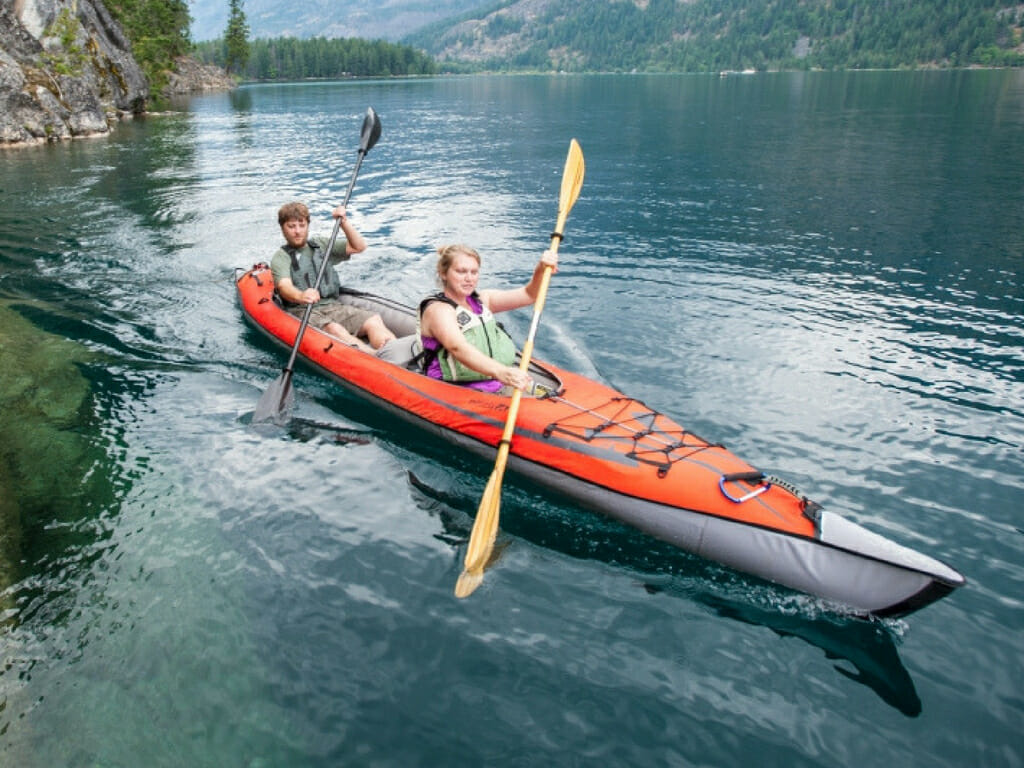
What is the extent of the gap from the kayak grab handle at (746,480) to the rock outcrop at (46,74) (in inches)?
1261

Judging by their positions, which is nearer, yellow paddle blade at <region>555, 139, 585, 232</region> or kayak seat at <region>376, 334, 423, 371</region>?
kayak seat at <region>376, 334, 423, 371</region>

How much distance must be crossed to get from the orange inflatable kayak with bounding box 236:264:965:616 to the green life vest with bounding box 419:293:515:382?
0.59 ft

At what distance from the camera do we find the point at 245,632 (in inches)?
183

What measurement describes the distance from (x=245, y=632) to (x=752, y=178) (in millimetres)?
19357

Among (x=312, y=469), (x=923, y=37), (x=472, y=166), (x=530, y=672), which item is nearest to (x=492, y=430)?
(x=312, y=469)

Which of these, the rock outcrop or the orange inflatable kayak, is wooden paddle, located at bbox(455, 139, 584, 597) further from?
the rock outcrop

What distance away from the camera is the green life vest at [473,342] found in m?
6.23

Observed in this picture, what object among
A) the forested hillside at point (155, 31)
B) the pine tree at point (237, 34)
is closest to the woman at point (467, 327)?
the forested hillside at point (155, 31)

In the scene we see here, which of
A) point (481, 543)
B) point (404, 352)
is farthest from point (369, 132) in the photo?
point (481, 543)

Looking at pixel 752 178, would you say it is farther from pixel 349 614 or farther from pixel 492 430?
pixel 349 614

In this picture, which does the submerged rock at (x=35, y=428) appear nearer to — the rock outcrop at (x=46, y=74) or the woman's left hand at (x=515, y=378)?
the woman's left hand at (x=515, y=378)

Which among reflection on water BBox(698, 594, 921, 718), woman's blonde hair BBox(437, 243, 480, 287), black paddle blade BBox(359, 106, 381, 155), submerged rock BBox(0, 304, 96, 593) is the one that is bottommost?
reflection on water BBox(698, 594, 921, 718)

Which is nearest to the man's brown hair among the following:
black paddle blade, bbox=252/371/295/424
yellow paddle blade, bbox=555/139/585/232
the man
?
the man

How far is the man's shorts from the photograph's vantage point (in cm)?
895
